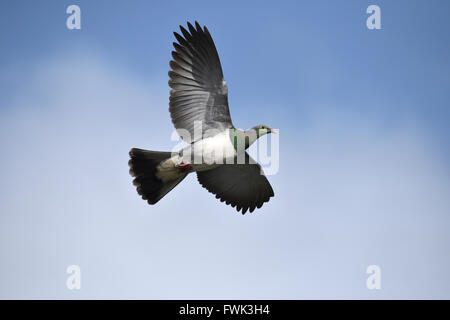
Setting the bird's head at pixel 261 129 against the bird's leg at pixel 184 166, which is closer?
the bird's leg at pixel 184 166

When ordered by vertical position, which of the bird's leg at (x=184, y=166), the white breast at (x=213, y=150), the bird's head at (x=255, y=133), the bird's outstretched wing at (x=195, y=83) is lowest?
the bird's leg at (x=184, y=166)

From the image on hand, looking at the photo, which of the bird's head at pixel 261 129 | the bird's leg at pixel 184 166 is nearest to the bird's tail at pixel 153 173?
the bird's leg at pixel 184 166

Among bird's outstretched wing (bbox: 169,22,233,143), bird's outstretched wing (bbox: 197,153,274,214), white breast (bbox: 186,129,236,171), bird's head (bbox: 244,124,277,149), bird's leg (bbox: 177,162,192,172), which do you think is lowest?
bird's outstretched wing (bbox: 197,153,274,214)

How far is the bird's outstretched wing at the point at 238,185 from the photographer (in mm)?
9953

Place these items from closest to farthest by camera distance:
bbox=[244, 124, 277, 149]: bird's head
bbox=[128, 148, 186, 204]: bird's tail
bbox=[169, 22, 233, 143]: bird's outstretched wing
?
1. bbox=[169, 22, 233, 143]: bird's outstretched wing
2. bbox=[128, 148, 186, 204]: bird's tail
3. bbox=[244, 124, 277, 149]: bird's head

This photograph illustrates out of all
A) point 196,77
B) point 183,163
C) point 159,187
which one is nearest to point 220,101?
point 196,77

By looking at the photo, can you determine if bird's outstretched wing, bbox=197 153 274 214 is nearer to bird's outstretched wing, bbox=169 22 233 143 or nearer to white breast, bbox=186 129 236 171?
white breast, bbox=186 129 236 171

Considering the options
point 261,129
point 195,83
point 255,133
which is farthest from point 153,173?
point 261,129

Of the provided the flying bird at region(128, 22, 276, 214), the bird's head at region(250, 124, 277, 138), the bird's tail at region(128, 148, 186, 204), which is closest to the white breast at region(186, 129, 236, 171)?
the flying bird at region(128, 22, 276, 214)

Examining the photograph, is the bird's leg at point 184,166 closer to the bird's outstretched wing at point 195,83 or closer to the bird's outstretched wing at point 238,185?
the bird's outstretched wing at point 195,83

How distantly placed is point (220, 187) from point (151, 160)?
1.79 metres

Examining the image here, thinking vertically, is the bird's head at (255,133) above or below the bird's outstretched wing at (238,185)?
above

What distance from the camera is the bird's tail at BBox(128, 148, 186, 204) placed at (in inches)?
346

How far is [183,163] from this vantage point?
28.7 ft
